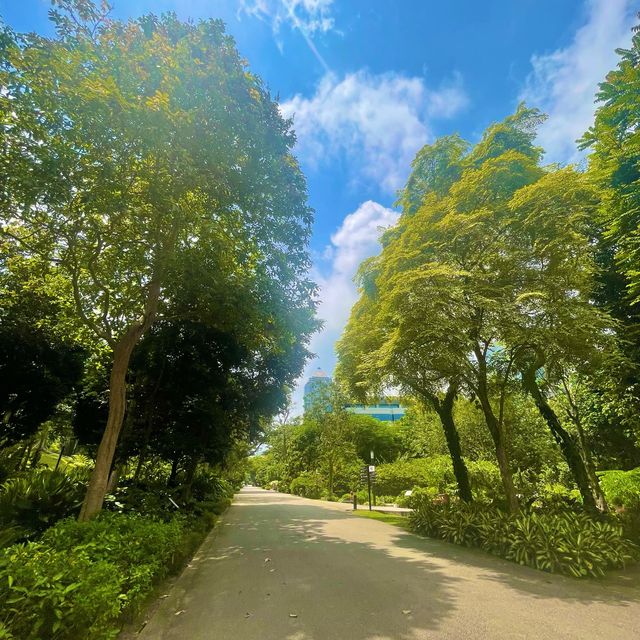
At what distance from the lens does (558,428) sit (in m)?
11.4

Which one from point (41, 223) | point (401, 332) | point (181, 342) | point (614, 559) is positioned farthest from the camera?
point (181, 342)

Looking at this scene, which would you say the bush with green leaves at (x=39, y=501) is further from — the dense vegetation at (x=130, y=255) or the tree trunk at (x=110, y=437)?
the tree trunk at (x=110, y=437)

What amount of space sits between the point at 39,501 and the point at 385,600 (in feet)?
25.3

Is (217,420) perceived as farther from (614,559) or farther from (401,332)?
(614,559)

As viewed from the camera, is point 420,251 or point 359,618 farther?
point 420,251

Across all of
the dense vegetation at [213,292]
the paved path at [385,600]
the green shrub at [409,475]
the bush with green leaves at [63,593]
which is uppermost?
the dense vegetation at [213,292]

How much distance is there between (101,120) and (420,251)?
754cm

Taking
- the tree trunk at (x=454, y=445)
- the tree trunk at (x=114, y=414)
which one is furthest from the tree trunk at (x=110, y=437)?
the tree trunk at (x=454, y=445)

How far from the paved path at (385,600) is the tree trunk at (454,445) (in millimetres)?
3790

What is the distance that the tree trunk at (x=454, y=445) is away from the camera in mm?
12680

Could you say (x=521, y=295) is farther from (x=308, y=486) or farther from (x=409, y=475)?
(x=308, y=486)

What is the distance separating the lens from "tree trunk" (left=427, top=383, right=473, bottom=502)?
499 inches

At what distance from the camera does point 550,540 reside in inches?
294

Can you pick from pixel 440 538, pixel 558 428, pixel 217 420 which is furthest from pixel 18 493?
pixel 558 428
